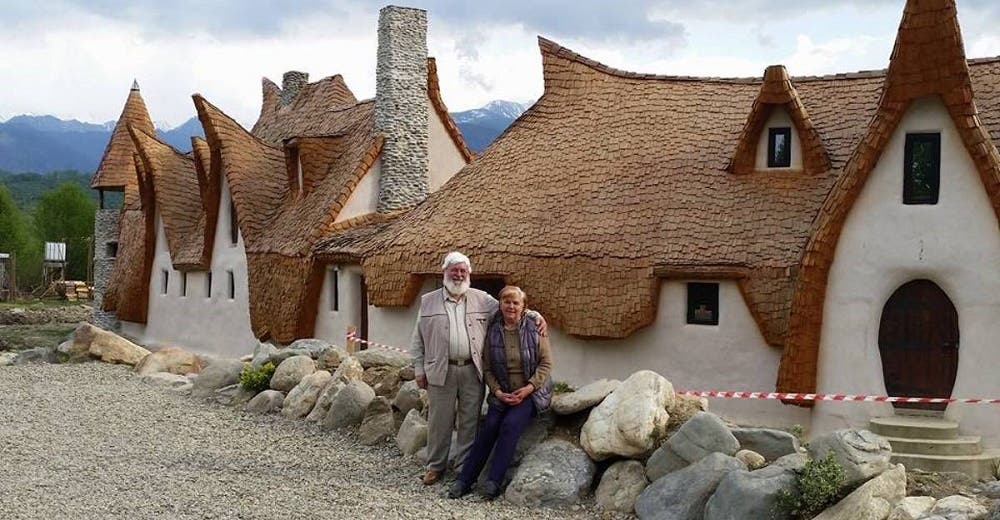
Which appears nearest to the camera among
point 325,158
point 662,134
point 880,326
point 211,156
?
point 880,326

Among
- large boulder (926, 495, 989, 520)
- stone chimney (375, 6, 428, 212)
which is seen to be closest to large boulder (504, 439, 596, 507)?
large boulder (926, 495, 989, 520)

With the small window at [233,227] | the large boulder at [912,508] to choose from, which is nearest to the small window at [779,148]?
the large boulder at [912,508]

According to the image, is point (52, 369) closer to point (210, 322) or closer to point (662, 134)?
point (210, 322)

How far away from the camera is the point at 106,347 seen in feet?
78.1

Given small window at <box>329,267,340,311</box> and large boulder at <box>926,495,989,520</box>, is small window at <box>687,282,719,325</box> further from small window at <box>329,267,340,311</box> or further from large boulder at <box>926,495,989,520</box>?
small window at <box>329,267,340,311</box>

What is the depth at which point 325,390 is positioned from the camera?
1474 centimetres

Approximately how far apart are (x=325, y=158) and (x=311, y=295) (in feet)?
13.3

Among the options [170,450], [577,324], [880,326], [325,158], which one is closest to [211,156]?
[325,158]

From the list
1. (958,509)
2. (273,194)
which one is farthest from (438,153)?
(958,509)

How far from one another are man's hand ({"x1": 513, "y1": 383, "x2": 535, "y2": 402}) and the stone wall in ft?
86.7

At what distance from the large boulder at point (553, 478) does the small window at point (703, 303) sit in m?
6.44

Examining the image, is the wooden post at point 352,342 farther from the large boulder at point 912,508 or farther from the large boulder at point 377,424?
the large boulder at point 912,508

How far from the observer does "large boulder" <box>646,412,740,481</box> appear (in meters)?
9.58

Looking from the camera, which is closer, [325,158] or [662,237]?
[662,237]
